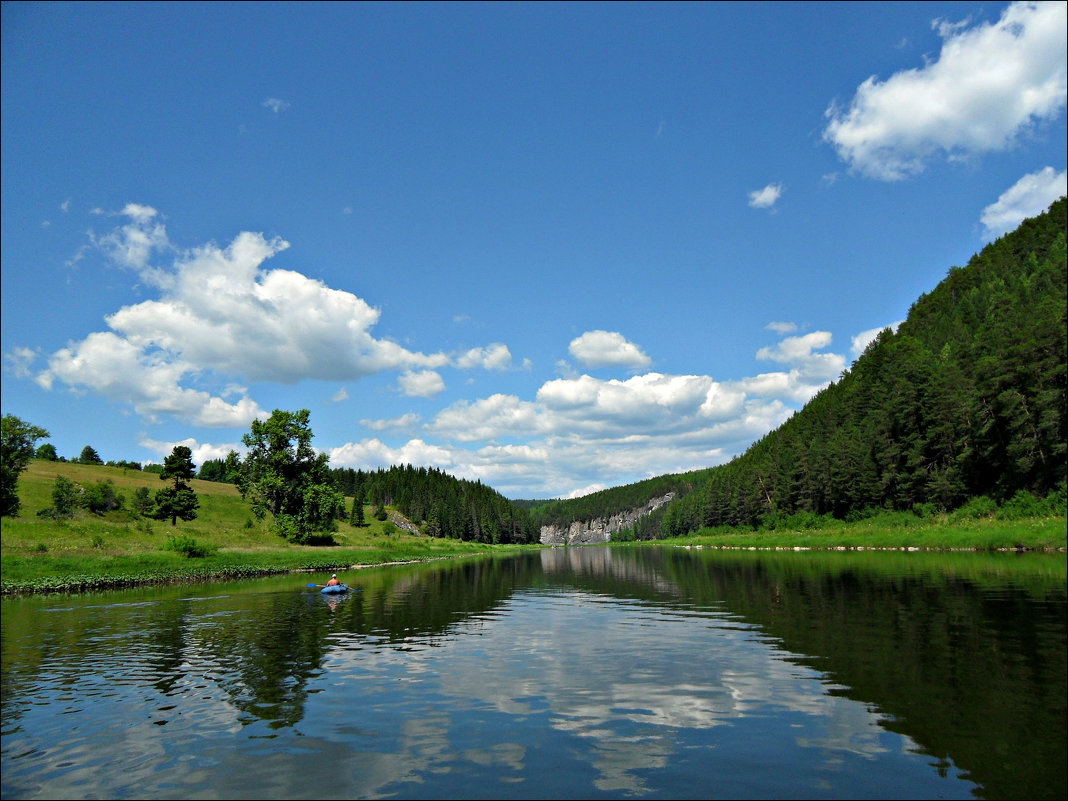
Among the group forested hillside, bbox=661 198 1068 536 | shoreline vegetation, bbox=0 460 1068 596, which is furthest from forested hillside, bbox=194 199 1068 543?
shoreline vegetation, bbox=0 460 1068 596

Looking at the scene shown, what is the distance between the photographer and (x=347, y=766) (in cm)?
1147

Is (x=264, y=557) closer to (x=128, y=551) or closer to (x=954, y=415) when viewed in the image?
(x=128, y=551)

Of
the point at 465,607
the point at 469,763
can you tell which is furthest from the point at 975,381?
the point at 469,763

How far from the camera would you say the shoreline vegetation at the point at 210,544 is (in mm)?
50750

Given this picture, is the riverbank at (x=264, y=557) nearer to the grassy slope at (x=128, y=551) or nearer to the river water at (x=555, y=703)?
the grassy slope at (x=128, y=551)

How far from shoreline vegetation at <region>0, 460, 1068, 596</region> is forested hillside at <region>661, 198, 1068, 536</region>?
6.39 metres

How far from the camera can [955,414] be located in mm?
82750

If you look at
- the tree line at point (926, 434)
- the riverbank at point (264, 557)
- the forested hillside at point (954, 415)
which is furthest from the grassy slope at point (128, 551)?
the forested hillside at point (954, 415)

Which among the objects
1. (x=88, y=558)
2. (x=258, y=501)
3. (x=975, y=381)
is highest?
(x=975, y=381)

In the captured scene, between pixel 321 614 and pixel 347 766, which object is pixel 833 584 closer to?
pixel 321 614

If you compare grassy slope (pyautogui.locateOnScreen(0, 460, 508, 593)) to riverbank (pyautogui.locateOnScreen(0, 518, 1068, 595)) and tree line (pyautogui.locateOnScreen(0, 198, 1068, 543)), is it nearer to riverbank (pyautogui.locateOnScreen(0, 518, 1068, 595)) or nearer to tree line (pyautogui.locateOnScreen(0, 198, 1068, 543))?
riverbank (pyautogui.locateOnScreen(0, 518, 1068, 595))

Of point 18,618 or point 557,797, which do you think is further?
point 18,618

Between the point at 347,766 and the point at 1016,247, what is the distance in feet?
726

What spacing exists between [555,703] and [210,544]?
6564 cm
